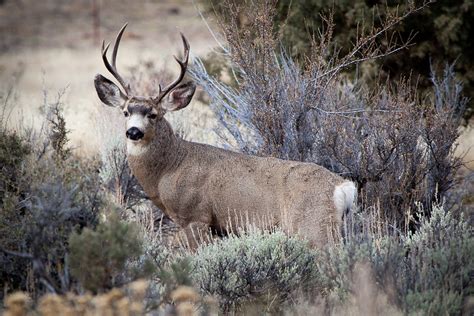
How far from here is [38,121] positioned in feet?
50.8

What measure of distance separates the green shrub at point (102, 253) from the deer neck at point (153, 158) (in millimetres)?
2742

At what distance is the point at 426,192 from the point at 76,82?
18.6m

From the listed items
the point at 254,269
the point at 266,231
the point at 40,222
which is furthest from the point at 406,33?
the point at 40,222

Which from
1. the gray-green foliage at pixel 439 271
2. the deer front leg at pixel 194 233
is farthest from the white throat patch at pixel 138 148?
the gray-green foliage at pixel 439 271

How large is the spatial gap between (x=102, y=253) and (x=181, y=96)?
3.58 metres

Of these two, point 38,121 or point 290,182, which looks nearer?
point 290,182

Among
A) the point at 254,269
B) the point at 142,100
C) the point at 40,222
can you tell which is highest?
the point at 142,100

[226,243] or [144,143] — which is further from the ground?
[144,143]

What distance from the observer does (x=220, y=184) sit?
8.73 meters

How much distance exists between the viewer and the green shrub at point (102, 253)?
5949 millimetres

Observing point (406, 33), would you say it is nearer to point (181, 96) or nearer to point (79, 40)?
point (181, 96)

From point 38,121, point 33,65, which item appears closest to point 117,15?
point 33,65

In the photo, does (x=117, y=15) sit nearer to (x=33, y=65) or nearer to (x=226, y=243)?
(x=33, y=65)

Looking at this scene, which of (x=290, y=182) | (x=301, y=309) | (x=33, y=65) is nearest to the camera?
(x=301, y=309)
